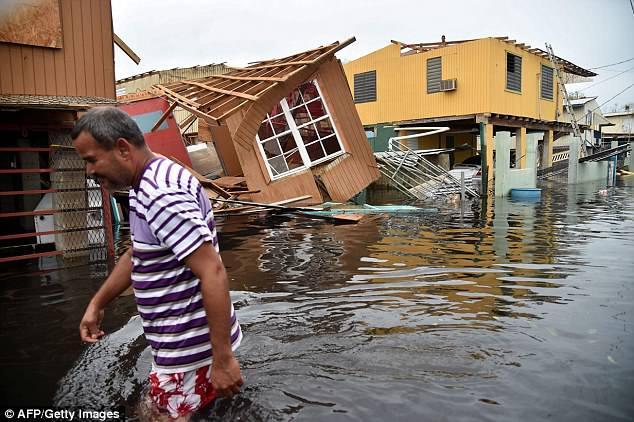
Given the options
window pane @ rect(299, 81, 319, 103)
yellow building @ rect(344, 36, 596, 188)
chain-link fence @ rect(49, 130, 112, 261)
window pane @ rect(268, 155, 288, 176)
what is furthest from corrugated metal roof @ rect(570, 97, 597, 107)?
chain-link fence @ rect(49, 130, 112, 261)

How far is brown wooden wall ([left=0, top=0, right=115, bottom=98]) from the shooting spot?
8234 millimetres

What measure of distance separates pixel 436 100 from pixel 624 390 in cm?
2525

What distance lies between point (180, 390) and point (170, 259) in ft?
2.16

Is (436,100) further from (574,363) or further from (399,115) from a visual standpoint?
(574,363)

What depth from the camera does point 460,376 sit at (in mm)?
3805

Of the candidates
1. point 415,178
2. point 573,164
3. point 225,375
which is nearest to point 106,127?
point 225,375

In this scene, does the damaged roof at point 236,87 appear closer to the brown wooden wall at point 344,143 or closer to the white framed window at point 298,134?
the white framed window at point 298,134

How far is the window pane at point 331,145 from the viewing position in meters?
16.8

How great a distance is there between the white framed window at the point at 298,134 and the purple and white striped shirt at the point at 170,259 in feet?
44.2

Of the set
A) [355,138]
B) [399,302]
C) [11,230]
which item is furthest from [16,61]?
[355,138]

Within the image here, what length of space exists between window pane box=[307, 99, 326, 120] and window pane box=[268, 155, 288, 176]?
1.88 meters

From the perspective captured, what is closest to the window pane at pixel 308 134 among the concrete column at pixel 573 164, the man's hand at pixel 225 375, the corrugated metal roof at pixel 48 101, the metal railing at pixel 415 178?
the metal railing at pixel 415 178

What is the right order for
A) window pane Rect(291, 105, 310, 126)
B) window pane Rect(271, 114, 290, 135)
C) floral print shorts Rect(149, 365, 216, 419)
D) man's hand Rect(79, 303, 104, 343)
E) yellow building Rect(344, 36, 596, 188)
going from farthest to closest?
yellow building Rect(344, 36, 596, 188) < window pane Rect(291, 105, 310, 126) < window pane Rect(271, 114, 290, 135) < man's hand Rect(79, 303, 104, 343) < floral print shorts Rect(149, 365, 216, 419)

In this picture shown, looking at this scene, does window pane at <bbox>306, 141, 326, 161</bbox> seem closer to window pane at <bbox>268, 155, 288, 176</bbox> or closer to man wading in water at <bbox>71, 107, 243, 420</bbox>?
window pane at <bbox>268, 155, 288, 176</bbox>
